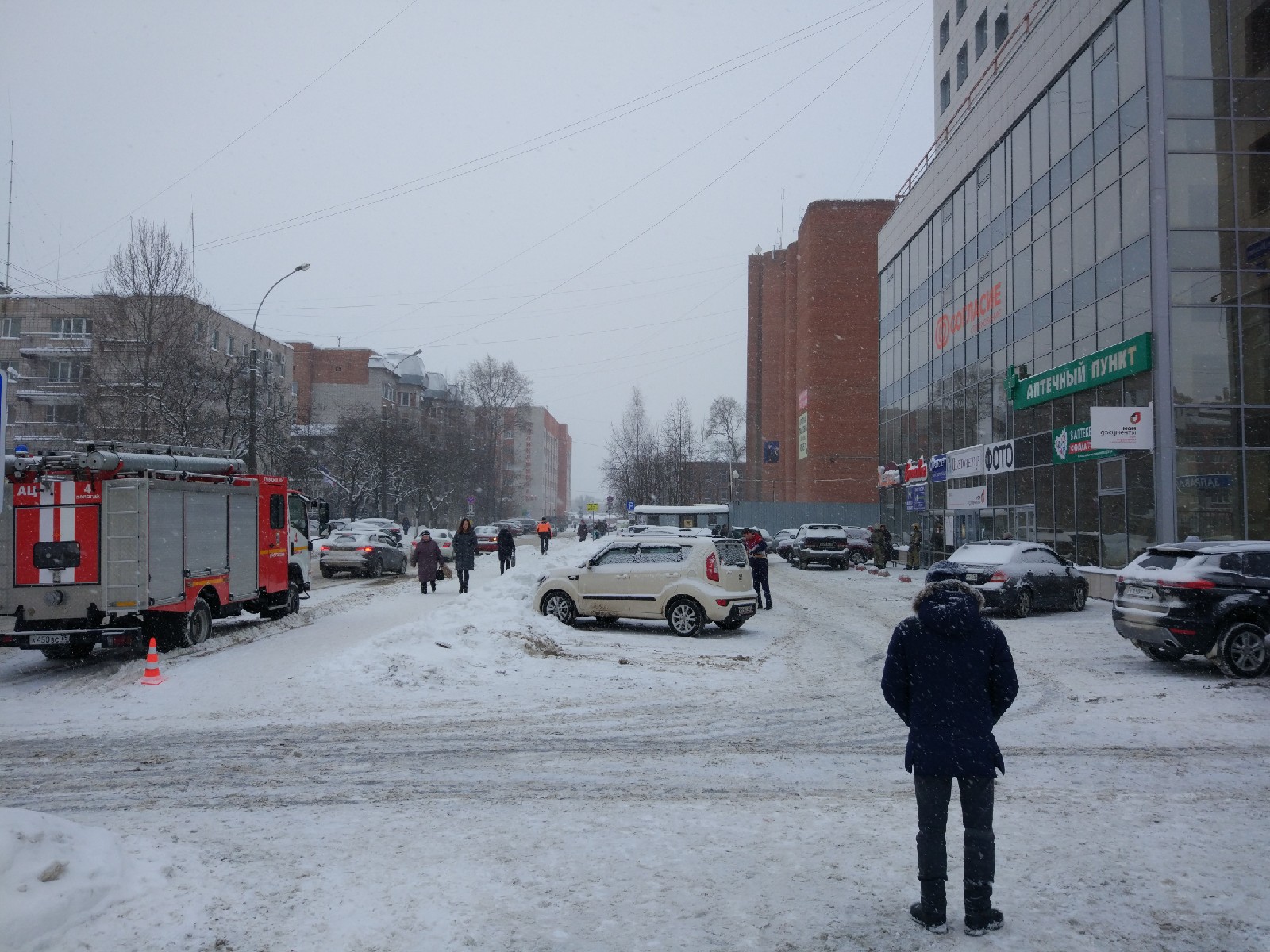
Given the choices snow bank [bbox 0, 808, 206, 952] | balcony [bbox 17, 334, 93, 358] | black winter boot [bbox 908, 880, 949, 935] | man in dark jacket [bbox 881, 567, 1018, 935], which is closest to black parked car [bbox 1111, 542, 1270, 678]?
man in dark jacket [bbox 881, 567, 1018, 935]

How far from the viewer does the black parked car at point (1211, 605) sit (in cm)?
1127

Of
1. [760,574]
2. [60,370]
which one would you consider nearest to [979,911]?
[760,574]

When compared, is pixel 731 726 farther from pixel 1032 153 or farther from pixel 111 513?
pixel 1032 153

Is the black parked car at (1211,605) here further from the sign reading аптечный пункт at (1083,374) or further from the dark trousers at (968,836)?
the sign reading аптечный пункт at (1083,374)

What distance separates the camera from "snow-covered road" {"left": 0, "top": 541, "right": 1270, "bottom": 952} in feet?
14.4

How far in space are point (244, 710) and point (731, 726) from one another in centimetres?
487

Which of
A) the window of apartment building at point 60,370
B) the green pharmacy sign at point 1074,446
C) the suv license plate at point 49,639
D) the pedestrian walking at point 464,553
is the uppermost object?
the window of apartment building at point 60,370

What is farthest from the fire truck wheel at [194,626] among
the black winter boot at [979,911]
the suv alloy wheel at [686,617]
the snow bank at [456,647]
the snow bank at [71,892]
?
the black winter boot at [979,911]

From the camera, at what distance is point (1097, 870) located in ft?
16.7

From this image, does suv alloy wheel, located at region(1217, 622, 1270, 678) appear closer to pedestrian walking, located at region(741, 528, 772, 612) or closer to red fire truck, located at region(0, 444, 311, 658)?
pedestrian walking, located at region(741, 528, 772, 612)

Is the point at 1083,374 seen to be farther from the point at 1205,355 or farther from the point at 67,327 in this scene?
the point at 67,327

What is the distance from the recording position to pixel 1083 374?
24531mm

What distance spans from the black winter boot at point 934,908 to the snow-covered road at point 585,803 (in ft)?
0.25

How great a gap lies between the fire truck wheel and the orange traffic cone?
2.28m
